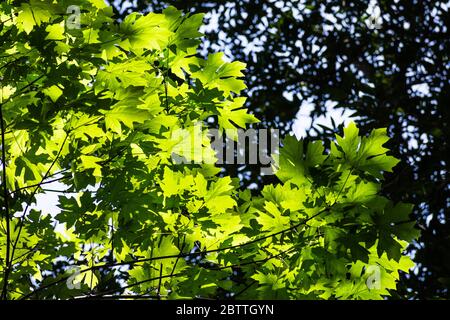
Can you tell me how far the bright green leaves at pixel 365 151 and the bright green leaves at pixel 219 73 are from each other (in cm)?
85

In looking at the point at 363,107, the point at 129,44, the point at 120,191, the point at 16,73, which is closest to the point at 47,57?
the point at 16,73

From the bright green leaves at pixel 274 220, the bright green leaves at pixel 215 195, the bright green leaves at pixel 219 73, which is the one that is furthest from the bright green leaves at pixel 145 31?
the bright green leaves at pixel 274 220

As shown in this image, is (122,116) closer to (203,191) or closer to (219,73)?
(203,191)

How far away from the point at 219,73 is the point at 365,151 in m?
0.98

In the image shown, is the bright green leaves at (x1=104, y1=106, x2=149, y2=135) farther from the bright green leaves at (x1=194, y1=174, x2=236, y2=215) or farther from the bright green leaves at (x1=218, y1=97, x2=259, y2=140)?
the bright green leaves at (x1=218, y1=97, x2=259, y2=140)

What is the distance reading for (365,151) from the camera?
2.22 m

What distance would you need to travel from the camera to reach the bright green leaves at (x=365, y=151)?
7.25 ft

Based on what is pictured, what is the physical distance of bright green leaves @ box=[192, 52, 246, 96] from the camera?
2.86 meters

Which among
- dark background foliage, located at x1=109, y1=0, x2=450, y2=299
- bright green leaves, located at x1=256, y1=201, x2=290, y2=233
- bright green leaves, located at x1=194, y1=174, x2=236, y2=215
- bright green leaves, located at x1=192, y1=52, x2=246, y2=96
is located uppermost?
dark background foliage, located at x1=109, y1=0, x2=450, y2=299

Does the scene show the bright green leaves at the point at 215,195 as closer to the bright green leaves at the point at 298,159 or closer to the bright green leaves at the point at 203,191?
the bright green leaves at the point at 203,191

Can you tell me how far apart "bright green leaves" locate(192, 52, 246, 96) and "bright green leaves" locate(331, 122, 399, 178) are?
2.79ft

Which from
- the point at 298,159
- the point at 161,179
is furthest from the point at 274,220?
the point at 161,179

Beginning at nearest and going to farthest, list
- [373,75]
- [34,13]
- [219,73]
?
[34,13] → [219,73] → [373,75]

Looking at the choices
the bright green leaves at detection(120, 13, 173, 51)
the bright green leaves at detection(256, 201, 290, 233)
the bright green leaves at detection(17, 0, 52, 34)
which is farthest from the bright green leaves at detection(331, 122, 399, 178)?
the bright green leaves at detection(17, 0, 52, 34)
